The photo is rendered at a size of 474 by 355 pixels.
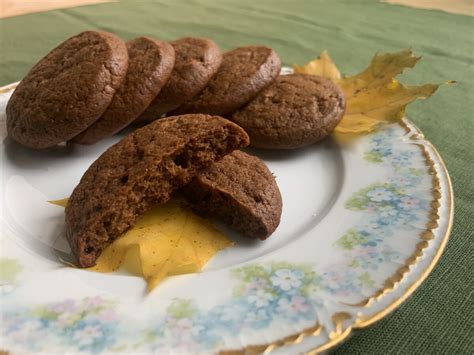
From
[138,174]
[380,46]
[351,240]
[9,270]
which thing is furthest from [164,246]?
[380,46]

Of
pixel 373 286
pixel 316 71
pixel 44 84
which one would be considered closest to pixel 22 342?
pixel 373 286

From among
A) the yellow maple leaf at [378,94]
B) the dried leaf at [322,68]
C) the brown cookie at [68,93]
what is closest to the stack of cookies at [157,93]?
the brown cookie at [68,93]

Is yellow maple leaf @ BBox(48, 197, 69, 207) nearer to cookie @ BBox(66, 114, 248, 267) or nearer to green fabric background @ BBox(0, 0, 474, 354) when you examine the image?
cookie @ BBox(66, 114, 248, 267)

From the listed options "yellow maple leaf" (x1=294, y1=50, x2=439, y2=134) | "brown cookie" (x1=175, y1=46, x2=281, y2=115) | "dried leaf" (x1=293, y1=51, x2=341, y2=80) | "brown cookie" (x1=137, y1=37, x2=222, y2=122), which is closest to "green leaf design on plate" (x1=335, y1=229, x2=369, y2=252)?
"yellow maple leaf" (x1=294, y1=50, x2=439, y2=134)

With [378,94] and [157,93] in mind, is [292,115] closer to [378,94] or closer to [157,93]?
[378,94]

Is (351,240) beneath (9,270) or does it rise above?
above

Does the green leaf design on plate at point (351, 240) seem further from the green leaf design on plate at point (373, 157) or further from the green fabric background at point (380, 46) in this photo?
the green leaf design on plate at point (373, 157)
